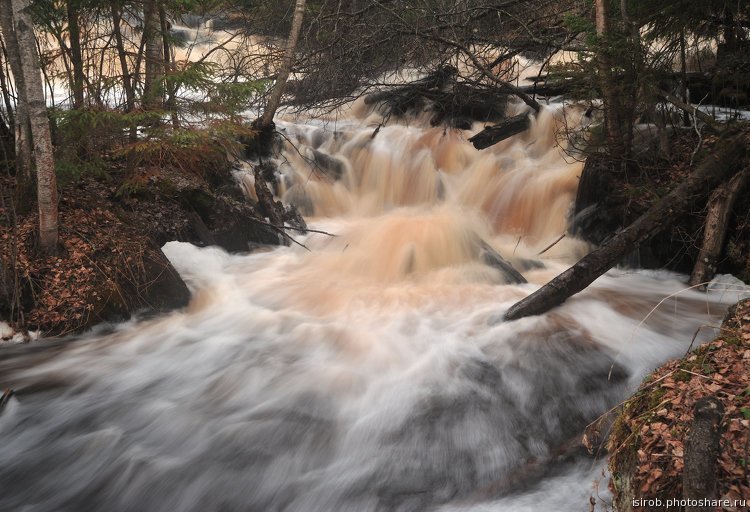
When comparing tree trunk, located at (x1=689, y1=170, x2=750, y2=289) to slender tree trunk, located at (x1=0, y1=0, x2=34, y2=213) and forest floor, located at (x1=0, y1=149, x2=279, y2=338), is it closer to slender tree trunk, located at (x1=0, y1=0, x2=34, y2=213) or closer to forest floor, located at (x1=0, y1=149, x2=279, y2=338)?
forest floor, located at (x1=0, y1=149, x2=279, y2=338)

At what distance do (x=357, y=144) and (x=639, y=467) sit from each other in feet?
32.7

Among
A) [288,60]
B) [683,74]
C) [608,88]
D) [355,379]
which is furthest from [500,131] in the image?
[355,379]

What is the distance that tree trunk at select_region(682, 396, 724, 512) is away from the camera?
5.37 ft

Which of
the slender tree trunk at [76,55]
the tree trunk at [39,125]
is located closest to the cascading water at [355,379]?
the tree trunk at [39,125]

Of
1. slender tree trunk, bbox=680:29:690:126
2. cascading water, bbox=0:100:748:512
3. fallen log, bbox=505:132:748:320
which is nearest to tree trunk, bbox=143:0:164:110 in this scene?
cascading water, bbox=0:100:748:512

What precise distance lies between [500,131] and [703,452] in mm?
8972

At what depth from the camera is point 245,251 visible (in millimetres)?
8398

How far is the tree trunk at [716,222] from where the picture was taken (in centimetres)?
568

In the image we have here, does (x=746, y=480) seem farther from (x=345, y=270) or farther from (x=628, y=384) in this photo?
(x=345, y=270)

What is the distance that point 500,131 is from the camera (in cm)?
995

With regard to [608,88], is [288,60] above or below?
above

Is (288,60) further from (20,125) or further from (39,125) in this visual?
(39,125)

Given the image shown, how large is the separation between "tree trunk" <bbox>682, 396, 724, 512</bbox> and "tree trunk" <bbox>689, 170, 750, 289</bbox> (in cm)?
500

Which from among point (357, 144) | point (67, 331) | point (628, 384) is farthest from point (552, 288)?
point (357, 144)
